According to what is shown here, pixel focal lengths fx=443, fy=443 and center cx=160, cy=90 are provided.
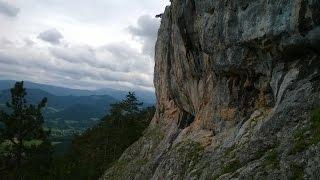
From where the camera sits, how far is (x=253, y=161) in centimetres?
2330

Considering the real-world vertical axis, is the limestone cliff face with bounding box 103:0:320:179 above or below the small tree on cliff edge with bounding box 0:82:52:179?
above

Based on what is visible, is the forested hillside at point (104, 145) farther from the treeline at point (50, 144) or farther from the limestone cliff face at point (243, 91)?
the limestone cliff face at point (243, 91)

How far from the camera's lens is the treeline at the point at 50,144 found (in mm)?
61781

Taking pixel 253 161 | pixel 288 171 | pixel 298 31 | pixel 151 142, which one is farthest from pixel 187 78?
pixel 288 171

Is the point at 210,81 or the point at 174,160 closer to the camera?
the point at 174,160

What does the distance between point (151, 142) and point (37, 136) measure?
689 inches

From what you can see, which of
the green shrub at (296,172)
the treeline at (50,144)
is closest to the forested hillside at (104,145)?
the treeline at (50,144)

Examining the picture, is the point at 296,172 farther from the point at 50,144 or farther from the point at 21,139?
the point at 50,144

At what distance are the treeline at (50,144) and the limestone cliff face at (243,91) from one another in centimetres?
1592

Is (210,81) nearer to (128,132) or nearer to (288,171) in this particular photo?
(288,171)

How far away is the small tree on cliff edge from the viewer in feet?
202

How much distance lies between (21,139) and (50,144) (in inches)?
180

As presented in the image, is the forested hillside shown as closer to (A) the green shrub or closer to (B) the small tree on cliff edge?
(B) the small tree on cliff edge

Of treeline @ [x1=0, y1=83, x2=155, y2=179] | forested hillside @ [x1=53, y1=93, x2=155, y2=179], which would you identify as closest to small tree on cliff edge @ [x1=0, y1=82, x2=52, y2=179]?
treeline @ [x1=0, y1=83, x2=155, y2=179]
